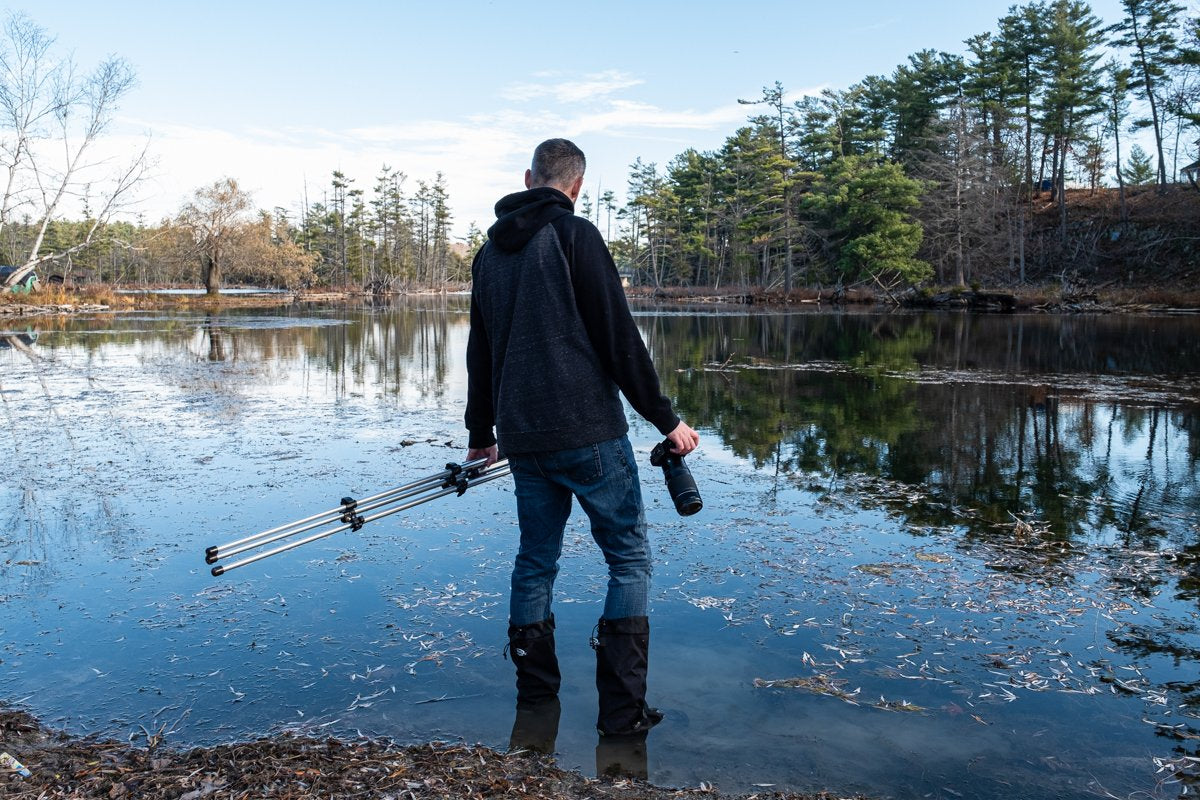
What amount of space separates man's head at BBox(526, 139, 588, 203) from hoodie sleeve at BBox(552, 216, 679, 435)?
0.19 m

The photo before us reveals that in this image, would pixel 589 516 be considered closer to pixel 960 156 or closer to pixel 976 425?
pixel 976 425

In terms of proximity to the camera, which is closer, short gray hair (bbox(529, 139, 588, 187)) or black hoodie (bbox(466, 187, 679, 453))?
black hoodie (bbox(466, 187, 679, 453))

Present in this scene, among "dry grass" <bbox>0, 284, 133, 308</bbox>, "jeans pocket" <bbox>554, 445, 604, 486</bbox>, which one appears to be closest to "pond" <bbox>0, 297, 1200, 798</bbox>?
"jeans pocket" <bbox>554, 445, 604, 486</bbox>

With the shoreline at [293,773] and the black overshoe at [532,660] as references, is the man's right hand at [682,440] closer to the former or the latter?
the black overshoe at [532,660]

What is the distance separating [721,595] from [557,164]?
7.69 feet

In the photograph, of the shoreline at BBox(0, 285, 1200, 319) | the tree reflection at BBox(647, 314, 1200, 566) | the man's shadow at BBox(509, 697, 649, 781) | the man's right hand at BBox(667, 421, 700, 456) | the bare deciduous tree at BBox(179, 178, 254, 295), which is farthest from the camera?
the bare deciduous tree at BBox(179, 178, 254, 295)

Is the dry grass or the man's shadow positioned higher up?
the dry grass

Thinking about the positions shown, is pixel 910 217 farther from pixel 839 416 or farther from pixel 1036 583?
pixel 1036 583

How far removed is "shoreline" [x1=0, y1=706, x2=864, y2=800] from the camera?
2342mm

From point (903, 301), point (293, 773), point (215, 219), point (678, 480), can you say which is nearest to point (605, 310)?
point (678, 480)

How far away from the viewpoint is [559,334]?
2910mm

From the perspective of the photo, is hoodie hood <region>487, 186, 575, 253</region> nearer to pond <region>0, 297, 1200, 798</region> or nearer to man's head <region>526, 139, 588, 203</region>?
man's head <region>526, 139, 588, 203</region>

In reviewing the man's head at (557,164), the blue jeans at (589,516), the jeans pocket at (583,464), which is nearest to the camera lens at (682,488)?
the blue jeans at (589,516)

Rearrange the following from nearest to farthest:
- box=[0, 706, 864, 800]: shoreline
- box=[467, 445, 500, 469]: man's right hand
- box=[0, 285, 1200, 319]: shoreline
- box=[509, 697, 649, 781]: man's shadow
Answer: box=[0, 706, 864, 800]: shoreline
box=[509, 697, 649, 781]: man's shadow
box=[467, 445, 500, 469]: man's right hand
box=[0, 285, 1200, 319]: shoreline
